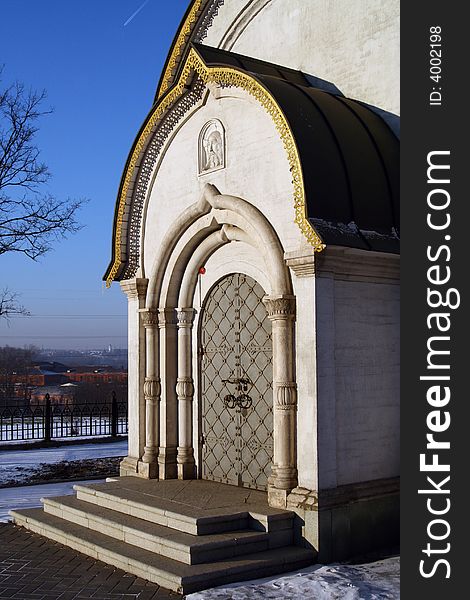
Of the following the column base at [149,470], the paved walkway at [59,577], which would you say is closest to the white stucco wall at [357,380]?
the paved walkway at [59,577]

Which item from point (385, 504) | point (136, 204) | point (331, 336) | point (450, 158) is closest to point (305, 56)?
point (136, 204)

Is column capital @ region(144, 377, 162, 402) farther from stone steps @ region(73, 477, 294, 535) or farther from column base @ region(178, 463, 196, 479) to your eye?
stone steps @ region(73, 477, 294, 535)

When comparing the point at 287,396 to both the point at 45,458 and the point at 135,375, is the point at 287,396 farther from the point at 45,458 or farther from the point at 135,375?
the point at 45,458

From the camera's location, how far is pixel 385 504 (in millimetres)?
8695

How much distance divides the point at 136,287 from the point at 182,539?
173 inches

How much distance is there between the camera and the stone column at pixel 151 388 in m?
10.8

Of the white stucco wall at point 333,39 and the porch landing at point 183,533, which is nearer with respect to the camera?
the porch landing at point 183,533

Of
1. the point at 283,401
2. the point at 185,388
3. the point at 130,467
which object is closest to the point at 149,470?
the point at 130,467

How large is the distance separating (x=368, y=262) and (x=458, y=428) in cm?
298

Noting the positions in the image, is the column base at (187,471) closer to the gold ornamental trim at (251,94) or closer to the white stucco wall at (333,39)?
the gold ornamental trim at (251,94)

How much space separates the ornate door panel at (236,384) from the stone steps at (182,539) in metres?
1.39

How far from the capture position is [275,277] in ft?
28.5

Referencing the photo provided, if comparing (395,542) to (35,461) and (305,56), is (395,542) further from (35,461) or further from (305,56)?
(35,461)

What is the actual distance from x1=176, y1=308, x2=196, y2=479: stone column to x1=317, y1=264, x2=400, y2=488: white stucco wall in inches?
109
